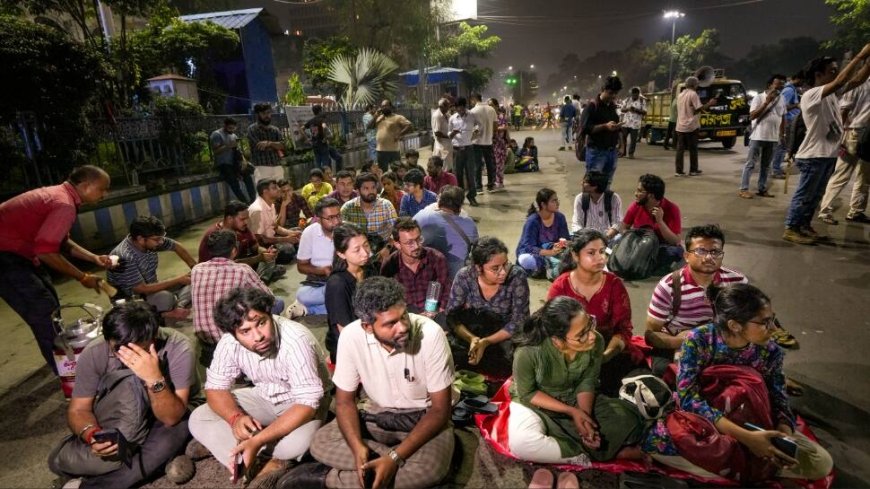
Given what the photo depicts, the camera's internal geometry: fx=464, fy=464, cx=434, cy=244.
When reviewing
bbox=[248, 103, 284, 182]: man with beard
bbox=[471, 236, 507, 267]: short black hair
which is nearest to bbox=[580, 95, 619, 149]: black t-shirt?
bbox=[471, 236, 507, 267]: short black hair

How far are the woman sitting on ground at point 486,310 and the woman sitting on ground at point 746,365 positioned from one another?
1201 mm

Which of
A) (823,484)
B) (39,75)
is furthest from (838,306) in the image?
(39,75)

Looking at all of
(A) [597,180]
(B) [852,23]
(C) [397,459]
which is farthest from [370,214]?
(B) [852,23]

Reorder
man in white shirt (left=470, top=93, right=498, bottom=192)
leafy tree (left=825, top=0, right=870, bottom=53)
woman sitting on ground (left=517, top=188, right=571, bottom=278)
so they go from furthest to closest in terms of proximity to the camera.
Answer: leafy tree (left=825, top=0, right=870, bottom=53) → man in white shirt (left=470, top=93, right=498, bottom=192) → woman sitting on ground (left=517, top=188, right=571, bottom=278)

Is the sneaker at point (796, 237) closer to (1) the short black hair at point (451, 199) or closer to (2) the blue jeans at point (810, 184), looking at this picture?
(2) the blue jeans at point (810, 184)

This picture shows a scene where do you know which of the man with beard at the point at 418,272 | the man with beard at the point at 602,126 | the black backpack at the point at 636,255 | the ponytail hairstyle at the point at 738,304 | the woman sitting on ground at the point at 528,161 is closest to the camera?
the ponytail hairstyle at the point at 738,304

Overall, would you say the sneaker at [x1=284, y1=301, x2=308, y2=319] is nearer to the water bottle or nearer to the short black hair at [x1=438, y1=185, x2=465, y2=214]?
the water bottle

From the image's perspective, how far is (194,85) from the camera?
52.4ft

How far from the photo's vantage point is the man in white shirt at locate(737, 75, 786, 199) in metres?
7.91

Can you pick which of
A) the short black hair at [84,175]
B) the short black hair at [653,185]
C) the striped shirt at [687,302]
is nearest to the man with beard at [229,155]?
the short black hair at [84,175]

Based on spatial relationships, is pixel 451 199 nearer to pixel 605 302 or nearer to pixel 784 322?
pixel 605 302

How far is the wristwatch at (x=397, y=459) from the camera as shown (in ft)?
8.05

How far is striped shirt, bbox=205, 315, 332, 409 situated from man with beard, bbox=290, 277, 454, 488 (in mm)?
192

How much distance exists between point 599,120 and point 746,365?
514 centimetres
